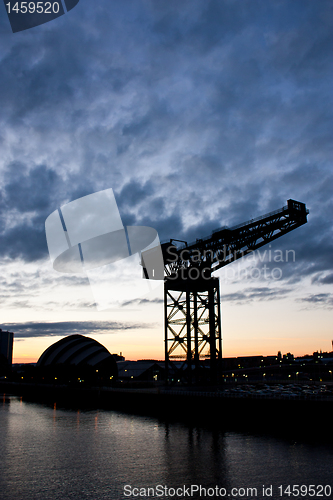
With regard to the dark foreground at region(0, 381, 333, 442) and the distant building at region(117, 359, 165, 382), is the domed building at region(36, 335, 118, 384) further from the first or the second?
the dark foreground at region(0, 381, 333, 442)

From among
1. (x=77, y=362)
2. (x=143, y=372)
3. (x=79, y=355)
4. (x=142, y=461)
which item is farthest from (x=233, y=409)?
(x=79, y=355)

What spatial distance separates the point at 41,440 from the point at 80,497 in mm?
16217

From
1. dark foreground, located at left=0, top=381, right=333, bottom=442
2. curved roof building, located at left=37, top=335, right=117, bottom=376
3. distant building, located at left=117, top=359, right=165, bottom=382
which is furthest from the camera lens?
curved roof building, located at left=37, top=335, right=117, bottom=376

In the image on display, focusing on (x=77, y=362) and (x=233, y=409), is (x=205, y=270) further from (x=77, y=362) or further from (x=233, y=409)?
(x=77, y=362)

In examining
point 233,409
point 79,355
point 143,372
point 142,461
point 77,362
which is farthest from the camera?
point 79,355

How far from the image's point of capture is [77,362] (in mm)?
111438

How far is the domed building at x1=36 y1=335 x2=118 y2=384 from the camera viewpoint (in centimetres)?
9618

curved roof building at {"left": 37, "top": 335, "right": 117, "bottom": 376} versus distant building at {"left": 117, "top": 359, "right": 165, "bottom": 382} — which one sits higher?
curved roof building at {"left": 37, "top": 335, "right": 117, "bottom": 376}

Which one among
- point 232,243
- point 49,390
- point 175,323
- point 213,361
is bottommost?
point 49,390

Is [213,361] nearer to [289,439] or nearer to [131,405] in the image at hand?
[131,405]

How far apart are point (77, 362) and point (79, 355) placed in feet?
10.4

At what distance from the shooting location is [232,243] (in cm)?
4941

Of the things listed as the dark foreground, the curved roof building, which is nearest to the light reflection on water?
the dark foreground

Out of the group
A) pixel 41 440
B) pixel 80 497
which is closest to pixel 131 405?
pixel 41 440
